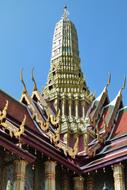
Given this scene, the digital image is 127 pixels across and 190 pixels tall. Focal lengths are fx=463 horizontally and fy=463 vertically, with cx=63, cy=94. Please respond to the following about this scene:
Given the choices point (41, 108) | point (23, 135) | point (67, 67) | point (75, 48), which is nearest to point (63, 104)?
point (41, 108)

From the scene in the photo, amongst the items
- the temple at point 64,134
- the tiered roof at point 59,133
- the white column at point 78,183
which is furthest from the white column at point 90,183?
the tiered roof at point 59,133

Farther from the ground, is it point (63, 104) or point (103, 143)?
point (63, 104)

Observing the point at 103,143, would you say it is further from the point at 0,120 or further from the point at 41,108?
the point at 0,120

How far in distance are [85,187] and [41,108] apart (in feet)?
15.5

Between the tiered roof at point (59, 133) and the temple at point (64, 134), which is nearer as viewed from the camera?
the temple at point (64, 134)

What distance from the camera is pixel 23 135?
45.1 feet

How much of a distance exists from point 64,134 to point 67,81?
12.4 ft

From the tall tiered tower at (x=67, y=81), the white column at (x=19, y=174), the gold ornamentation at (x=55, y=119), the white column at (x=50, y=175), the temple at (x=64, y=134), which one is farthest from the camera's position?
the tall tiered tower at (x=67, y=81)

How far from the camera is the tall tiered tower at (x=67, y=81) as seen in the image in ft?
65.2

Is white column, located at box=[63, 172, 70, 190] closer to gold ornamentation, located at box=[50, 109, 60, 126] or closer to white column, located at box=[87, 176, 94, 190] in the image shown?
white column, located at box=[87, 176, 94, 190]

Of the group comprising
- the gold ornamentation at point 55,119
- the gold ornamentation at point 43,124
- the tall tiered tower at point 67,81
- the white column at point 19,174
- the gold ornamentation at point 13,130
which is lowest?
the white column at point 19,174

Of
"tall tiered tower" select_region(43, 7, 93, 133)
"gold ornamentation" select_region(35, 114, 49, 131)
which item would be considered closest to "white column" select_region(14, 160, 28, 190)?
"gold ornamentation" select_region(35, 114, 49, 131)

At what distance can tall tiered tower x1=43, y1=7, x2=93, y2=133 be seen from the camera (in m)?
19.9

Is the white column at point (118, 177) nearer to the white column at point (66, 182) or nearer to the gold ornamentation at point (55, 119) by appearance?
the white column at point (66, 182)
